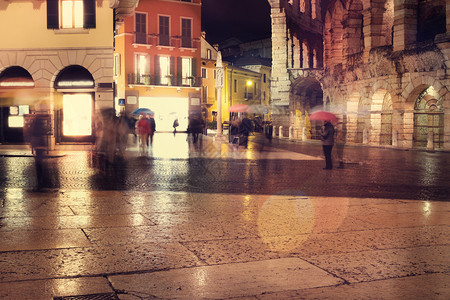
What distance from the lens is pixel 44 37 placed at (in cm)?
2394

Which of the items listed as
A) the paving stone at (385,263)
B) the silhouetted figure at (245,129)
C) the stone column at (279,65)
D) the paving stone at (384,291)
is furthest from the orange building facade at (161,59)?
the paving stone at (384,291)

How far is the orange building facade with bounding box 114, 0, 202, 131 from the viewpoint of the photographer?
50.4 metres

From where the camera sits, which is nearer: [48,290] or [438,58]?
[48,290]

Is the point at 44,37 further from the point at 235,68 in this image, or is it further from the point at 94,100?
the point at 235,68

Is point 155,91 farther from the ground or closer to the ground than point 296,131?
farther from the ground

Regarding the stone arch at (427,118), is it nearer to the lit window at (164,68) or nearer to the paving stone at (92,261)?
the paving stone at (92,261)

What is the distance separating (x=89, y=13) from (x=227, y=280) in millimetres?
21203

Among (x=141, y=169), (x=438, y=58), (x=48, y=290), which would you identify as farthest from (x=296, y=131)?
(x=48, y=290)

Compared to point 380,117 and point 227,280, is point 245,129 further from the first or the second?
point 227,280

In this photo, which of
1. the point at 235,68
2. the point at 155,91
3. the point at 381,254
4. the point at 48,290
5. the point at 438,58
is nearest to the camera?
the point at 48,290

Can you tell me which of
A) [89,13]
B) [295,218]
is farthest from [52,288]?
[89,13]

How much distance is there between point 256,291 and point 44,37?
22.0 m

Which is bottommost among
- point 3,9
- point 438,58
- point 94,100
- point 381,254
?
point 381,254

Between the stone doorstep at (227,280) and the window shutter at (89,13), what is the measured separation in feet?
66.9
